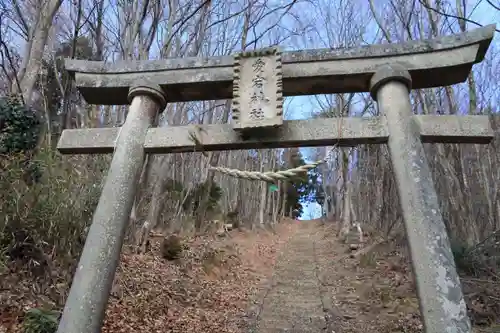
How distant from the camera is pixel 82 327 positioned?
2.90 metres

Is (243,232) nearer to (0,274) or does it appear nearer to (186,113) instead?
(186,113)

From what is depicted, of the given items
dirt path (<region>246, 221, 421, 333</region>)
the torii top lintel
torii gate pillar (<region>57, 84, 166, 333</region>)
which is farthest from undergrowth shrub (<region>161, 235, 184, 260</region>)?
torii gate pillar (<region>57, 84, 166, 333</region>)

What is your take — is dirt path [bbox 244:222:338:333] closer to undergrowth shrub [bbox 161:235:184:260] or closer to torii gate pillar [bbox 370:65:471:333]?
undergrowth shrub [bbox 161:235:184:260]

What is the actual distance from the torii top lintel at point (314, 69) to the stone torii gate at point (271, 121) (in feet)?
0.03

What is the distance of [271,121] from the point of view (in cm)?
353

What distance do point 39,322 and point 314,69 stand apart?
3.87 m

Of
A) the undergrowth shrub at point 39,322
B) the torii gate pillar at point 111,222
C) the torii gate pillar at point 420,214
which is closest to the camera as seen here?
the torii gate pillar at point 420,214

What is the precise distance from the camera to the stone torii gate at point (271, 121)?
3.06 m

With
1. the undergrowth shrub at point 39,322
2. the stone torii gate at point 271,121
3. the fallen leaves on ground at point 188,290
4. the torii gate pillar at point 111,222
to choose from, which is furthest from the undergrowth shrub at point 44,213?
the torii gate pillar at point 111,222

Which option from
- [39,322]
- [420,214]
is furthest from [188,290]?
[420,214]

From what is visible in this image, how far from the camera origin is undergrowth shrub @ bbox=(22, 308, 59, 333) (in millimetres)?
3945

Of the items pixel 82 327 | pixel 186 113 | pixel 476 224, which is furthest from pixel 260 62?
pixel 186 113

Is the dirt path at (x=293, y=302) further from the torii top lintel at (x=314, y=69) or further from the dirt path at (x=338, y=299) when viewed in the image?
the torii top lintel at (x=314, y=69)

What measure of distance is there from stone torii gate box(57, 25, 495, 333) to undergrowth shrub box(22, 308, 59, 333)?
1325 mm
